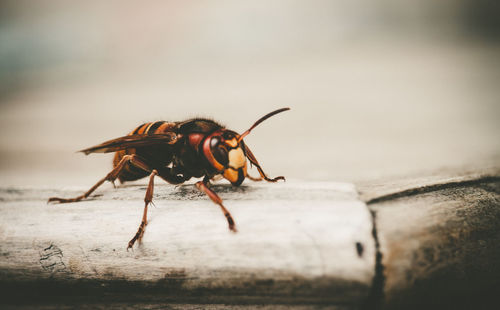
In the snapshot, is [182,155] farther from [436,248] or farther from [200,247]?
[436,248]

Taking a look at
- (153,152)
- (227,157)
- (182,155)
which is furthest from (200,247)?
(153,152)

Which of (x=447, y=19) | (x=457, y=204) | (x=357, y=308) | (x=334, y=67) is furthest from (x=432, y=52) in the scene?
(x=357, y=308)

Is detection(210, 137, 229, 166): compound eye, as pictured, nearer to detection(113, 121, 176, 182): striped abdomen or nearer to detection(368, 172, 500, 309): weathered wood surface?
detection(113, 121, 176, 182): striped abdomen

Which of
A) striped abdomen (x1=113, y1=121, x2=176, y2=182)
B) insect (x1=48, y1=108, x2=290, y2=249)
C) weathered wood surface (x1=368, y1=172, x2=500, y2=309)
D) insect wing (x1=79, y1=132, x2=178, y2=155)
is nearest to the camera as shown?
weathered wood surface (x1=368, y1=172, x2=500, y2=309)

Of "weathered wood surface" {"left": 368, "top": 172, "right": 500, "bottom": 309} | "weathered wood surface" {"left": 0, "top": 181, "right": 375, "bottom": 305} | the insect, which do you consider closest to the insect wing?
the insect

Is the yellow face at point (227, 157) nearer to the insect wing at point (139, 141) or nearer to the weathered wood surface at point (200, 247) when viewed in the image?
the weathered wood surface at point (200, 247)

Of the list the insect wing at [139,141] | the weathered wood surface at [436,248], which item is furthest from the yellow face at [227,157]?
the weathered wood surface at [436,248]

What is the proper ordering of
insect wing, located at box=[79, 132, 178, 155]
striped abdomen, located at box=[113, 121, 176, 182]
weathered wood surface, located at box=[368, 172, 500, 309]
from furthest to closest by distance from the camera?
striped abdomen, located at box=[113, 121, 176, 182], insect wing, located at box=[79, 132, 178, 155], weathered wood surface, located at box=[368, 172, 500, 309]
